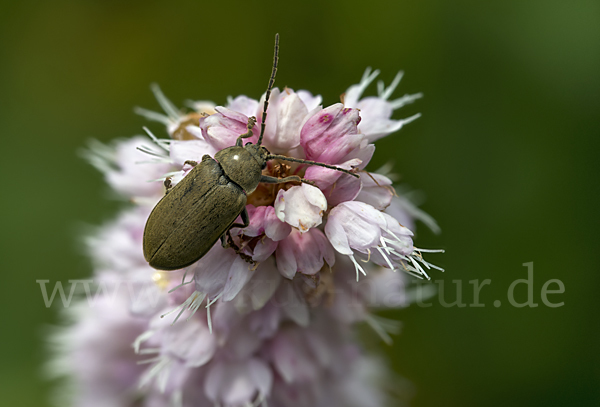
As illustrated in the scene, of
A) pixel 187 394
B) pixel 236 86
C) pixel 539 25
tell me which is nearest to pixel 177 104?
pixel 236 86

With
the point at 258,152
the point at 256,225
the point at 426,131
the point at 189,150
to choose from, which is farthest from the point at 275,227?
the point at 426,131

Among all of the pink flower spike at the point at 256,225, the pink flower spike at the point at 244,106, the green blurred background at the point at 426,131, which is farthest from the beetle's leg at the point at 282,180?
the green blurred background at the point at 426,131

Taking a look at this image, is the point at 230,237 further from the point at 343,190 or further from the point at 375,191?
the point at 375,191

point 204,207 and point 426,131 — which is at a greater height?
point 426,131

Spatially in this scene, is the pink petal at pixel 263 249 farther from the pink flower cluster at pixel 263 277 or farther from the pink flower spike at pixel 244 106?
the pink flower spike at pixel 244 106

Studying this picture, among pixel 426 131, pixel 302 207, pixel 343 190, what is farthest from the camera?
pixel 426 131

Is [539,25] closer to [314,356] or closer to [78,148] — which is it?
[314,356]

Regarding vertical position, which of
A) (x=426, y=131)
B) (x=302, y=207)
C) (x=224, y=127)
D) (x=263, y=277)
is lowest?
(x=263, y=277)
